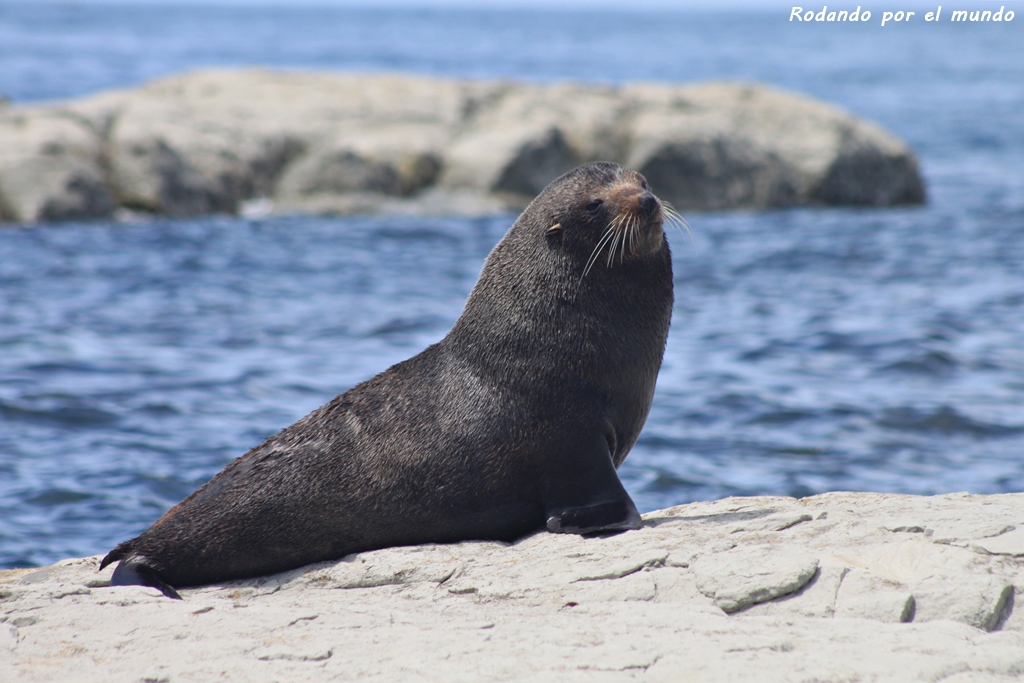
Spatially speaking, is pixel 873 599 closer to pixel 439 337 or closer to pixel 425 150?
pixel 439 337

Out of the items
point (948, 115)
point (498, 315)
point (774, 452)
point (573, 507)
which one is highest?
point (948, 115)

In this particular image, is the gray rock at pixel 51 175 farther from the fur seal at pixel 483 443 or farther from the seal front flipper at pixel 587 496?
the seal front flipper at pixel 587 496

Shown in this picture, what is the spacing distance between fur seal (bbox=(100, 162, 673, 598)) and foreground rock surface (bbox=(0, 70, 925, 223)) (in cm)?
1430

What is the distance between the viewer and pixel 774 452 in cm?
922

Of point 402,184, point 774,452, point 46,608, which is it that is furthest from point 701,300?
point 46,608

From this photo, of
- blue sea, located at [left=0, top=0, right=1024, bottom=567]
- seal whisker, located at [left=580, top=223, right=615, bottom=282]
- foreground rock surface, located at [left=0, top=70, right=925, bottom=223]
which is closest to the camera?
seal whisker, located at [left=580, top=223, right=615, bottom=282]

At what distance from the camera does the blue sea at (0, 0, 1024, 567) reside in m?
8.67

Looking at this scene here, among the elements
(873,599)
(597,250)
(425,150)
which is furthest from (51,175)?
(873,599)

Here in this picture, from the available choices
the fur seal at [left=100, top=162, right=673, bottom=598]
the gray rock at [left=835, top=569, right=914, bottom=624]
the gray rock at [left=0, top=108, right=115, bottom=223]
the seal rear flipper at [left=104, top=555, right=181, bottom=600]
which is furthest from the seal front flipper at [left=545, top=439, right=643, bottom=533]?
the gray rock at [left=0, top=108, right=115, bottom=223]

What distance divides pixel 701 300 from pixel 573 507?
9.18m

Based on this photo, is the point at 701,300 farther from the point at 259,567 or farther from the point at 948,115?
the point at 948,115

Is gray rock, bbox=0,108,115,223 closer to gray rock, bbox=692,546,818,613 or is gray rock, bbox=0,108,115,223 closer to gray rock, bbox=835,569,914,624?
gray rock, bbox=692,546,818,613

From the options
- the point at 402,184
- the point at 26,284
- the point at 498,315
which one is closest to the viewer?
the point at 498,315

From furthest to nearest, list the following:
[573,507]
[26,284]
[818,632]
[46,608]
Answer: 1. [26,284]
2. [573,507]
3. [46,608]
4. [818,632]
